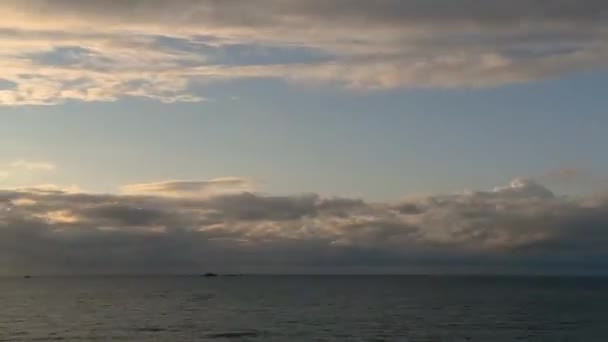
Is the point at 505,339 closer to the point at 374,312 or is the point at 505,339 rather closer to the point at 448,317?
the point at 448,317

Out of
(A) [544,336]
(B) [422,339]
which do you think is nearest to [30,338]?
(B) [422,339]

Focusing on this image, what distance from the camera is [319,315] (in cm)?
13000

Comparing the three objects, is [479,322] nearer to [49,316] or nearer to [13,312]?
[49,316]

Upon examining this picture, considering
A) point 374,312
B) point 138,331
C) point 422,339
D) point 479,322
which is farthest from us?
point 374,312

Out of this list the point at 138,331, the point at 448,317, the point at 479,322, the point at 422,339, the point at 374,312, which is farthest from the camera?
the point at 374,312

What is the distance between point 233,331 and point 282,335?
29.7ft

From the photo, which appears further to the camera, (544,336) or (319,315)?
(319,315)

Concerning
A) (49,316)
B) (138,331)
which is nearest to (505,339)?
(138,331)

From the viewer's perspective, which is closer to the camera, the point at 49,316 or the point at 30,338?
the point at 30,338

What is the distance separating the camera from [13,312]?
465 ft

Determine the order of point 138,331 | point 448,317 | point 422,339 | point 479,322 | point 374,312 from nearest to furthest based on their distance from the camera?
point 422,339 → point 138,331 → point 479,322 → point 448,317 → point 374,312

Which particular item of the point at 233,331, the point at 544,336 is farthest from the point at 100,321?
the point at 544,336

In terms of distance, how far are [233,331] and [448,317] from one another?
133 ft

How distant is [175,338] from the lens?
93.2m
